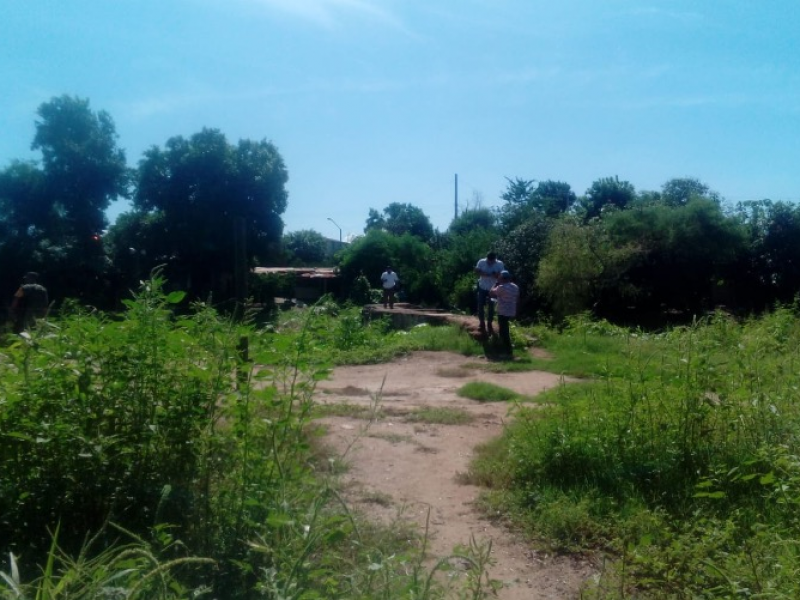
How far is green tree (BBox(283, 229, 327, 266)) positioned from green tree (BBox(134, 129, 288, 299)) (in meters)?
27.9

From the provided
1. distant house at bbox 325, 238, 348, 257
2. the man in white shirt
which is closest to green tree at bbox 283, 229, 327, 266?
distant house at bbox 325, 238, 348, 257

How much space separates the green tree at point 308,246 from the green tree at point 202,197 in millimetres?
27883

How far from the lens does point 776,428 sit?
15.7ft

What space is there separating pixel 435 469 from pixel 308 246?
55.2 metres

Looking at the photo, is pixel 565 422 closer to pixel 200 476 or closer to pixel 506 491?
pixel 506 491

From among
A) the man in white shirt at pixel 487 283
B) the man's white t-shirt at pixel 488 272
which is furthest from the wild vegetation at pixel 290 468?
the man's white t-shirt at pixel 488 272

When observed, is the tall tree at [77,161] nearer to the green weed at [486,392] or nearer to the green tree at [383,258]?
the green tree at [383,258]

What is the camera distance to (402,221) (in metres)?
52.2

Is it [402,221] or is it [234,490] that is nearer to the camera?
[234,490]

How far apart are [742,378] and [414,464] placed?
7.92 feet

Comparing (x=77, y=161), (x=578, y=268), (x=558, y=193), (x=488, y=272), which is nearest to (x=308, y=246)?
(x=558, y=193)

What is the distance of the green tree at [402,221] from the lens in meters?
50.9

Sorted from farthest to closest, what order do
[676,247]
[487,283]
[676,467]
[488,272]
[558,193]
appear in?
1. [558,193]
2. [676,247]
3. [488,272]
4. [487,283]
5. [676,467]

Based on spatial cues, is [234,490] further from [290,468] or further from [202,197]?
[202,197]
